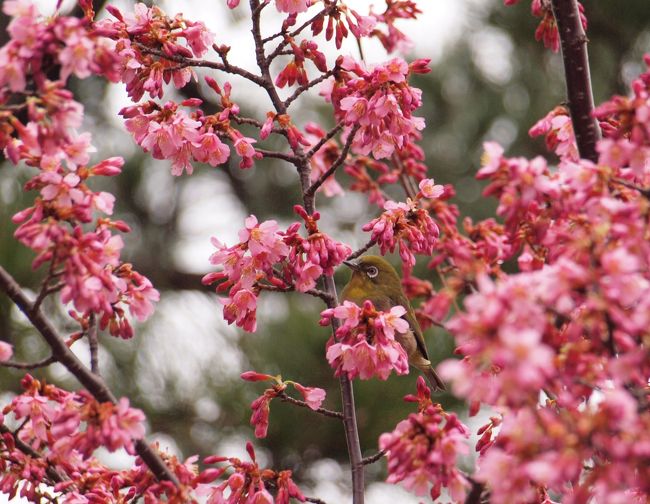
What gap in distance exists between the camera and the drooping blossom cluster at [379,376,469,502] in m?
1.85

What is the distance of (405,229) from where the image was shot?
2568mm

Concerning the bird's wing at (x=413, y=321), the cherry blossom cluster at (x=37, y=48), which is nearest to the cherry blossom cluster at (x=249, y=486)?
the cherry blossom cluster at (x=37, y=48)

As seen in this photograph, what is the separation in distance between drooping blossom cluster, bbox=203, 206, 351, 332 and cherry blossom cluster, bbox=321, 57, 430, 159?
303 millimetres

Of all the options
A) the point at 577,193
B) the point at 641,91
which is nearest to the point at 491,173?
the point at 577,193

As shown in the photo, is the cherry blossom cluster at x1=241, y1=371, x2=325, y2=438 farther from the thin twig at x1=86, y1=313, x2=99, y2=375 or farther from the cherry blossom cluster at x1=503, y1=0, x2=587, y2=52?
the cherry blossom cluster at x1=503, y1=0, x2=587, y2=52

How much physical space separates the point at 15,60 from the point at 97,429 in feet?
2.35

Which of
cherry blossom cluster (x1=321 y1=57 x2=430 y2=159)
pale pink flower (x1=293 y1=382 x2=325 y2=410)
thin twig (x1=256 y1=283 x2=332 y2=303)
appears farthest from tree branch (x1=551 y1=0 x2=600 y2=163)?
pale pink flower (x1=293 y1=382 x2=325 y2=410)

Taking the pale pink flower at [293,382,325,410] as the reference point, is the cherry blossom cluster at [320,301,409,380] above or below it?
above

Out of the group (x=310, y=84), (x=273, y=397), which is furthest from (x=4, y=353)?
(x=310, y=84)

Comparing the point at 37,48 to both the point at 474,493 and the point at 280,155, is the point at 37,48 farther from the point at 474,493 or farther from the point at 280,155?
the point at 474,493

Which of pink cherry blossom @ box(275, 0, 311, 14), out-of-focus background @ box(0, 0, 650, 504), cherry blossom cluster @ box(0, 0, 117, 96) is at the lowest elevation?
out-of-focus background @ box(0, 0, 650, 504)

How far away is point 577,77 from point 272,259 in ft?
2.87

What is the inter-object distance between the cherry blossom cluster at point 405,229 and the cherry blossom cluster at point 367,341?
0.79ft

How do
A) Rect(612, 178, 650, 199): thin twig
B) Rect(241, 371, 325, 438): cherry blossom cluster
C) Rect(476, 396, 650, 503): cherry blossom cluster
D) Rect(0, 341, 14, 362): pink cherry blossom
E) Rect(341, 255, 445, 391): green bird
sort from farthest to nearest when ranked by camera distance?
Rect(341, 255, 445, 391): green bird
Rect(241, 371, 325, 438): cherry blossom cluster
Rect(0, 341, 14, 362): pink cherry blossom
Rect(612, 178, 650, 199): thin twig
Rect(476, 396, 650, 503): cherry blossom cluster
